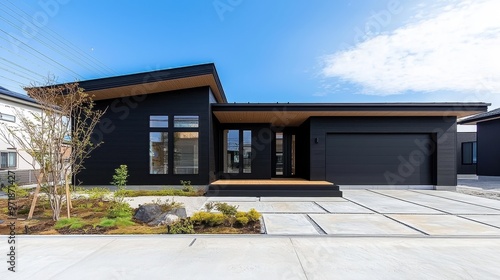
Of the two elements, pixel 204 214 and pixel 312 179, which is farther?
pixel 312 179

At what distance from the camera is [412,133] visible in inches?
457

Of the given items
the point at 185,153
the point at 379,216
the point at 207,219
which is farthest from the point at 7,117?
the point at 379,216

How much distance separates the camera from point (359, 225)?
214 inches

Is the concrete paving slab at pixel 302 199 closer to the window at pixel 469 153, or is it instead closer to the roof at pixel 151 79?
the roof at pixel 151 79

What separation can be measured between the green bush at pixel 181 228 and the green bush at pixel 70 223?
1.99m

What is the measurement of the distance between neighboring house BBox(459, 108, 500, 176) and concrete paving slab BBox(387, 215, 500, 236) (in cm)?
1540

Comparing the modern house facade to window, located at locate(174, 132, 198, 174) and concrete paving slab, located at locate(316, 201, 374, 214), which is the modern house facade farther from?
concrete paving slab, located at locate(316, 201, 374, 214)

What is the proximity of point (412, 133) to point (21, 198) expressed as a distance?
622 inches

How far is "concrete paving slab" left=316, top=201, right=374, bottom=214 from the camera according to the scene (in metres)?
6.87

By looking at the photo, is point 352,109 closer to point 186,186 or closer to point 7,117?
point 186,186
